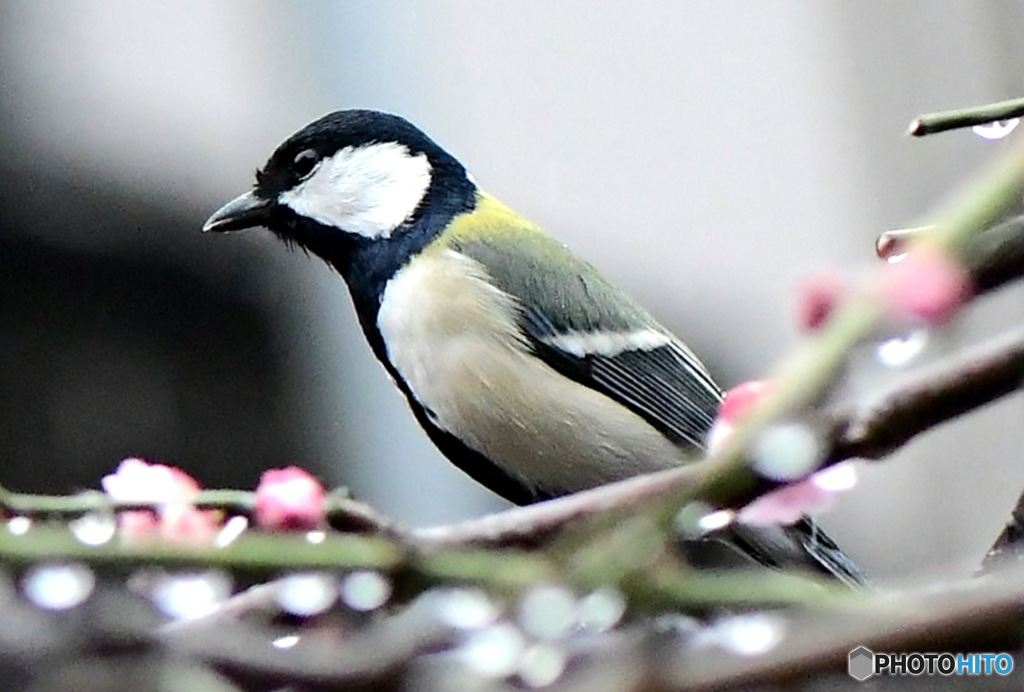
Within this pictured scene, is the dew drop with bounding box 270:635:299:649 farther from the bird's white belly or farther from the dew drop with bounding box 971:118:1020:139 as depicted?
the bird's white belly

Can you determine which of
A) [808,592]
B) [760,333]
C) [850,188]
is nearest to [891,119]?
[850,188]

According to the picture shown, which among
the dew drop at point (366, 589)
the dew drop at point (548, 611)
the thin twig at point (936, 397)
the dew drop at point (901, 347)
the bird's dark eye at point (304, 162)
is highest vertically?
the bird's dark eye at point (304, 162)

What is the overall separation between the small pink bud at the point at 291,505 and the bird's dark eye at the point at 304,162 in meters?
0.35

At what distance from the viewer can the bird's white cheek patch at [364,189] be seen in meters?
0.52

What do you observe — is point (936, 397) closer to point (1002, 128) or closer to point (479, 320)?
point (1002, 128)

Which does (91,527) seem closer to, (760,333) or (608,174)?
(608,174)

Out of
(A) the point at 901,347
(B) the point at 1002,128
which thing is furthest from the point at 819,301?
(B) the point at 1002,128

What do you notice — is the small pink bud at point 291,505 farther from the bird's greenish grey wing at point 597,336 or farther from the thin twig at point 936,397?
the bird's greenish grey wing at point 597,336

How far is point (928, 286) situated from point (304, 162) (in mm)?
407

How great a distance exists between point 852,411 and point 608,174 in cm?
66

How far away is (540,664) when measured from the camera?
0.16 meters

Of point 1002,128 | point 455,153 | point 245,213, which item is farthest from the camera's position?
point 455,153

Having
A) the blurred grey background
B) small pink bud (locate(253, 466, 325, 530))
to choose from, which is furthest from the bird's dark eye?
small pink bud (locate(253, 466, 325, 530))

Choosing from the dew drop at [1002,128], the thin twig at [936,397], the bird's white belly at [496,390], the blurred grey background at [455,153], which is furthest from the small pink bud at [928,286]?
the blurred grey background at [455,153]
